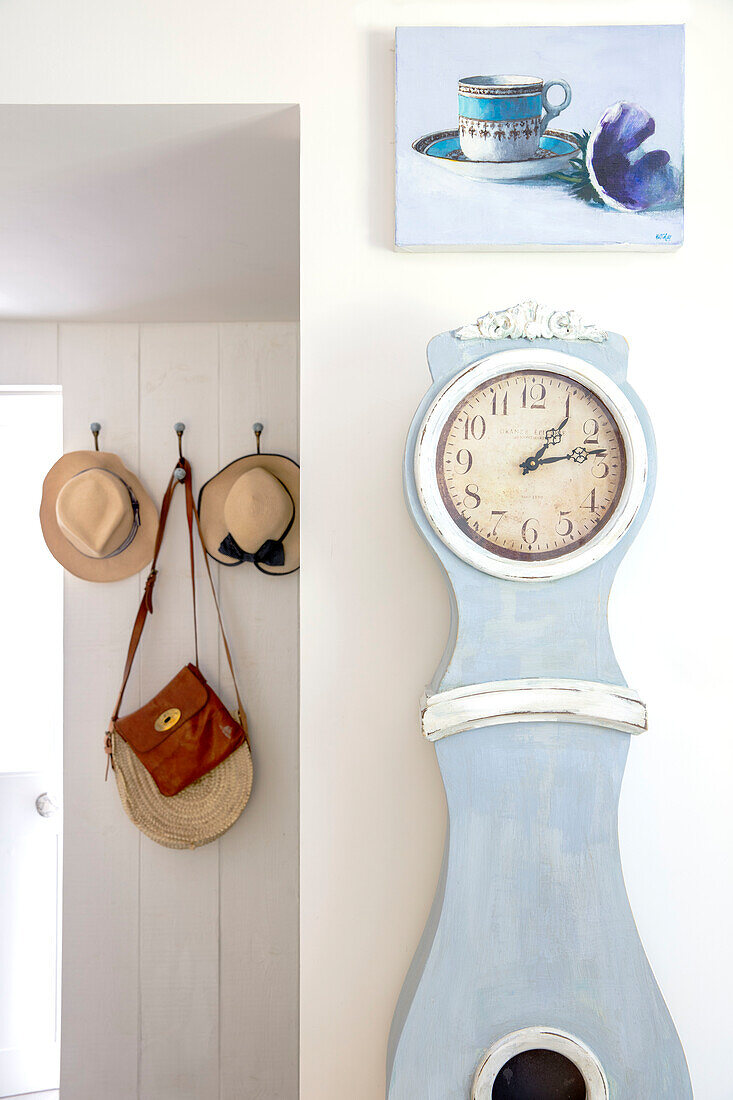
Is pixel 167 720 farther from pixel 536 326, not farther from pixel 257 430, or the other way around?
pixel 536 326

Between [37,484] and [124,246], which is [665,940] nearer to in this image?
[124,246]

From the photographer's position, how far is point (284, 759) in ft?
8.54

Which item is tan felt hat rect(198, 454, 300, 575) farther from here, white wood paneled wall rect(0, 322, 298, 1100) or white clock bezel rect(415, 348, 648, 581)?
white clock bezel rect(415, 348, 648, 581)

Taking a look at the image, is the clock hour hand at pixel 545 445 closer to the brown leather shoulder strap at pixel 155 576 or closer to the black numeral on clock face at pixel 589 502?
the black numeral on clock face at pixel 589 502

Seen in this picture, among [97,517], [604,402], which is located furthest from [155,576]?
[604,402]

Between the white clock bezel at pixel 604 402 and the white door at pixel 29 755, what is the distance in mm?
1947

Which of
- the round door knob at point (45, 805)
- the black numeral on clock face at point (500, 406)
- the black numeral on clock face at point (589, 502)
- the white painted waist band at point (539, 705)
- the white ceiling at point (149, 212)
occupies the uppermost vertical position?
the white ceiling at point (149, 212)

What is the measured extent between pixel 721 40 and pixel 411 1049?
61.9 inches

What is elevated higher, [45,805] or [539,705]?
[539,705]

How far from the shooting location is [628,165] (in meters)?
1.31

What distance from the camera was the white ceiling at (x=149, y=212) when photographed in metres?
1.42

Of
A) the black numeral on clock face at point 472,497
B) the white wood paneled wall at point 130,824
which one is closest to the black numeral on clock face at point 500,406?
the black numeral on clock face at point 472,497

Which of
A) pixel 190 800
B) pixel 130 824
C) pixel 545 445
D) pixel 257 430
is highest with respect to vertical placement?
pixel 257 430

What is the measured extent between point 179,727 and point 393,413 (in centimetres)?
144
